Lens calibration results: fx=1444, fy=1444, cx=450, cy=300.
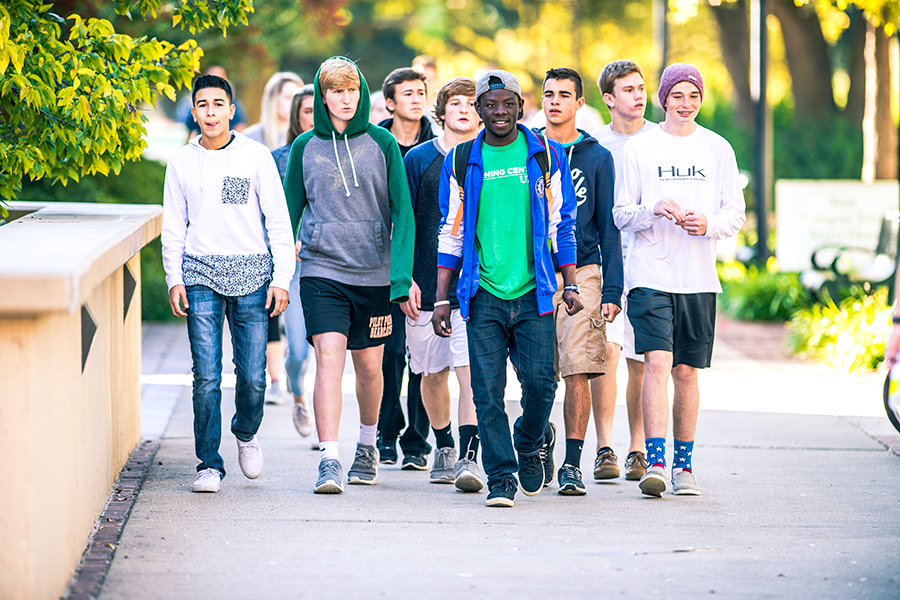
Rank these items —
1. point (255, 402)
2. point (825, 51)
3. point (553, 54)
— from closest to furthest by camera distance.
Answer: point (255, 402), point (825, 51), point (553, 54)

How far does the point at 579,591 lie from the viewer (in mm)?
5148

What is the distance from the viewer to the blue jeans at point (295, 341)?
8617 millimetres

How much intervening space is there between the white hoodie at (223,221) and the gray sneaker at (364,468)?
988 millimetres

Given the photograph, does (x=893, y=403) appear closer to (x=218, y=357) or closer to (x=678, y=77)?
(x=678, y=77)

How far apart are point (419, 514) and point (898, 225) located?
832cm

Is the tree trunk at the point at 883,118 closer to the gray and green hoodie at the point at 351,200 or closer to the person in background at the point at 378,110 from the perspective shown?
the person in background at the point at 378,110

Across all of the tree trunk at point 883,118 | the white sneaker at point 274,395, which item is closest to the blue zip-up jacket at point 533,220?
the white sneaker at point 274,395

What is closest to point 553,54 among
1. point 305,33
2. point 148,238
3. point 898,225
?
point 305,33

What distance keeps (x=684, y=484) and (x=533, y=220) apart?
5.06 feet

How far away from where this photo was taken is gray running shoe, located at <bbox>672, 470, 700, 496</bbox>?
6.96m

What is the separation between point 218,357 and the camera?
6.83 meters

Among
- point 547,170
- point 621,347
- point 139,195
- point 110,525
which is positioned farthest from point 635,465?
point 139,195

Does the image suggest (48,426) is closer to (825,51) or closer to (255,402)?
(255,402)

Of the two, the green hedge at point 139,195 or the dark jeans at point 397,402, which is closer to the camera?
the dark jeans at point 397,402
